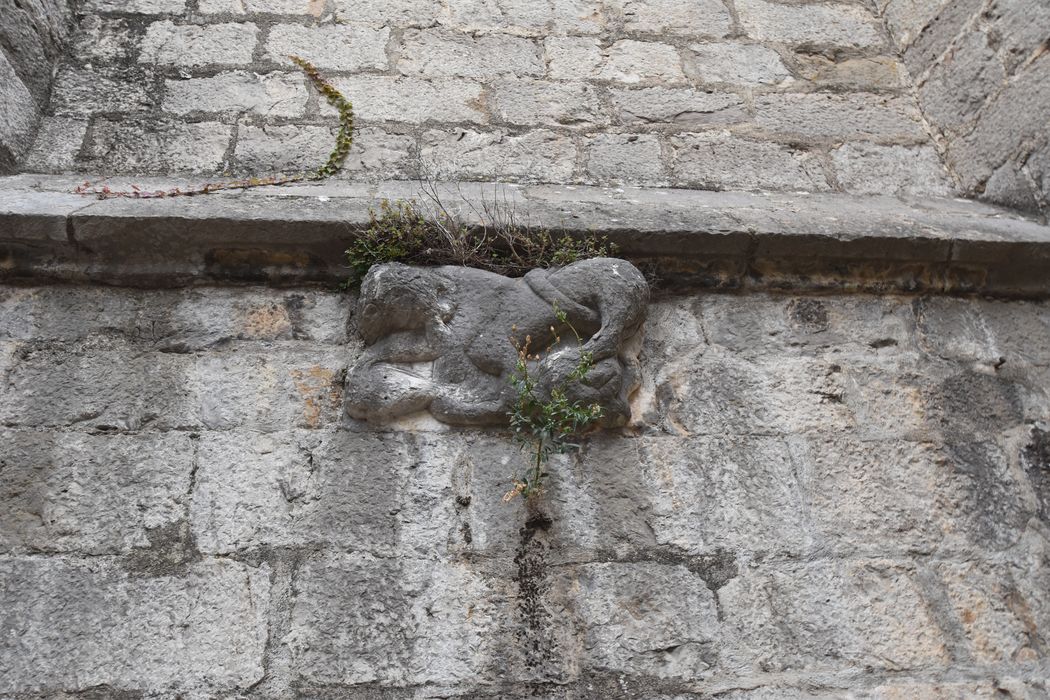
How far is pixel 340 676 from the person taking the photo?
1849 mm

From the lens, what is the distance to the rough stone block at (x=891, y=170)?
2.97 metres

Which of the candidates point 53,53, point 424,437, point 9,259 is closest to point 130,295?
point 9,259

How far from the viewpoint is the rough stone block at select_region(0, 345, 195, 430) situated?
2.15m


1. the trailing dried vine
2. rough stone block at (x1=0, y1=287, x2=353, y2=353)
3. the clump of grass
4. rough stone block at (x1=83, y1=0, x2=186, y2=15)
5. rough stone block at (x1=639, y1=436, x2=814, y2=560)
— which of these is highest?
rough stone block at (x1=83, y1=0, x2=186, y2=15)

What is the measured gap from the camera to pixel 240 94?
9.79 feet

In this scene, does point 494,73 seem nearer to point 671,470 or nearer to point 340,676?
point 671,470

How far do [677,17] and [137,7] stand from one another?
2.07 meters

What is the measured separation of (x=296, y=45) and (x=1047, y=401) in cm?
273

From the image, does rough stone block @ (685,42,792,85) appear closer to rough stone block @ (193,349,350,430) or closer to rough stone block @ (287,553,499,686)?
rough stone block @ (193,349,350,430)

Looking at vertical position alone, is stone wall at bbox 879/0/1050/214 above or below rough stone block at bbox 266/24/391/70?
below

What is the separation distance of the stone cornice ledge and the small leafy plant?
1.60ft

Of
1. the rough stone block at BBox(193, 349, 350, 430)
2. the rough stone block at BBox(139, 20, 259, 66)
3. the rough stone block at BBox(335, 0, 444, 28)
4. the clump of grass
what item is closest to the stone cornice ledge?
the clump of grass

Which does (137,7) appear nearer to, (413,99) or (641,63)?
(413,99)

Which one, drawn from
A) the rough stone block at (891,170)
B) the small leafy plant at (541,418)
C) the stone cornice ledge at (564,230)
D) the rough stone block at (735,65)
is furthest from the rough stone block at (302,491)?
the rough stone block at (735,65)
